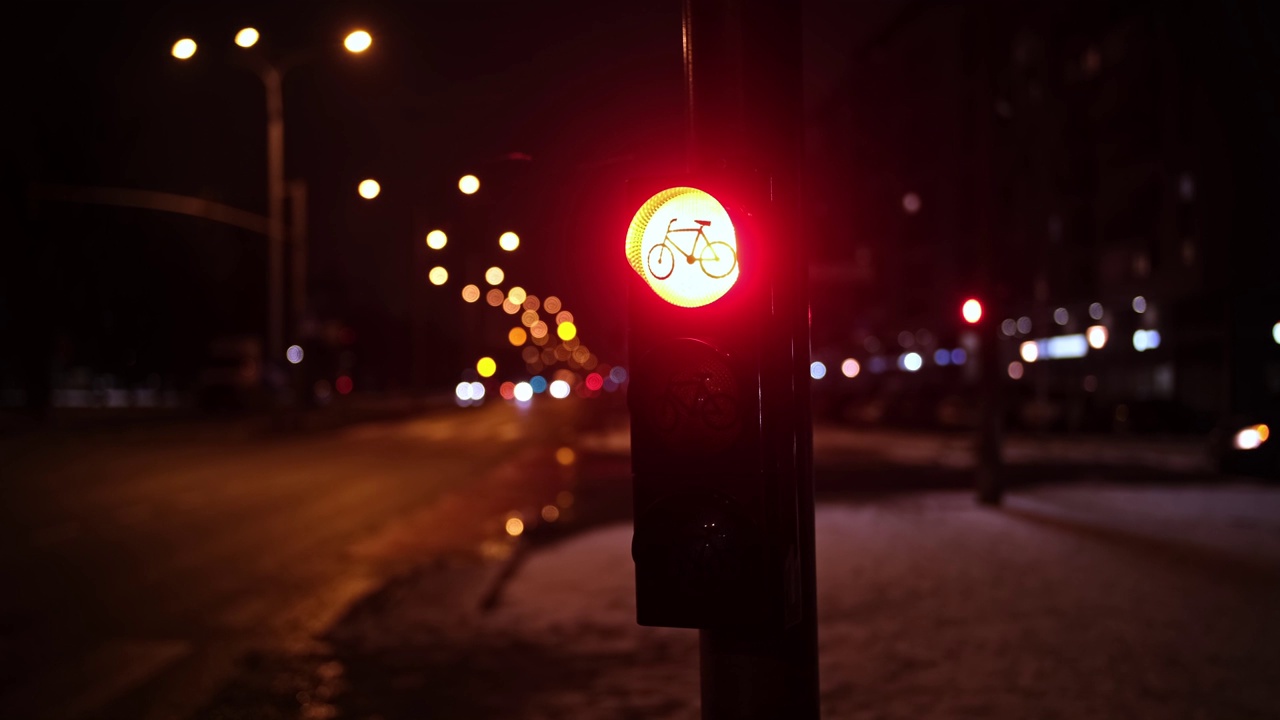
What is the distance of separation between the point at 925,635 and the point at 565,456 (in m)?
22.9

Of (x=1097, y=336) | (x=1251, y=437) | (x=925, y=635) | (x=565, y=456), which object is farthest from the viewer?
(x=1097, y=336)

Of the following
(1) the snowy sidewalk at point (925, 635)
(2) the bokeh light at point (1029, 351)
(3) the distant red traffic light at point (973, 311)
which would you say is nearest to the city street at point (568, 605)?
(1) the snowy sidewalk at point (925, 635)

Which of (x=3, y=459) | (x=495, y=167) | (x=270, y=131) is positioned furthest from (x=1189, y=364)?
(x=495, y=167)

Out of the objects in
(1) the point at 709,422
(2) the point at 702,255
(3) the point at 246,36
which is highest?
(3) the point at 246,36

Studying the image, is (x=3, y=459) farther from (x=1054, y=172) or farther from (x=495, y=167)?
(x=1054, y=172)

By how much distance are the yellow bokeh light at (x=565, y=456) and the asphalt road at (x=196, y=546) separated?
36cm

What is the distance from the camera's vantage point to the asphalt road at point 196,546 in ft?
27.6

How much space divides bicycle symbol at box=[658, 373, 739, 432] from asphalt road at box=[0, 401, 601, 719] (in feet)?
17.3

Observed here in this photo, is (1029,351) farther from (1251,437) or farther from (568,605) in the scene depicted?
(568,605)

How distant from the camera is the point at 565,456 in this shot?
30.7 m

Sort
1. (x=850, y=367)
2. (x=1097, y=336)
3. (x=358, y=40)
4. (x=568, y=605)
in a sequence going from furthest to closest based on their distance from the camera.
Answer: (x=850, y=367) → (x=1097, y=336) → (x=568, y=605) → (x=358, y=40)

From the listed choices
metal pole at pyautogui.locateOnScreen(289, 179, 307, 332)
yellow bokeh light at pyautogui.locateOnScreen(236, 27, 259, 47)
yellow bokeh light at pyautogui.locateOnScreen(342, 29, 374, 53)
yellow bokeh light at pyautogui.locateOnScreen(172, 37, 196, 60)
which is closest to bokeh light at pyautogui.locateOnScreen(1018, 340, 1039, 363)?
metal pole at pyautogui.locateOnScreen(289, 179, 307, 332)

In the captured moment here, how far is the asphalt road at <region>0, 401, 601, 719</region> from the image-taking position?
8.40m

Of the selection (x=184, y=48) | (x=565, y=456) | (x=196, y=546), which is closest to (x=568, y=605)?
(x=184, y=48)
